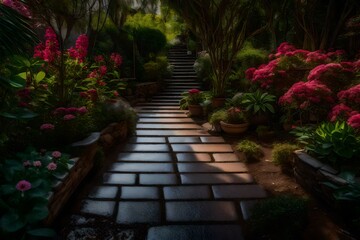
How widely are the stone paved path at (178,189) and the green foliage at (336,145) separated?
69 centimetres

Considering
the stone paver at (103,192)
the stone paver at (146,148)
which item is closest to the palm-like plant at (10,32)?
the stone paver at (103,192)

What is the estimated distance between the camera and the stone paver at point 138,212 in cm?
239

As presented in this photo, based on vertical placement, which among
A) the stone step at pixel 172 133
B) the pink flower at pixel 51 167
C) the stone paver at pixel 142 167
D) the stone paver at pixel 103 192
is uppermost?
the pink flower at pixel 51 167

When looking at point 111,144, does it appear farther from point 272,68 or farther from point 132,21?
point 132,21

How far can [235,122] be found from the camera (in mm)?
5020

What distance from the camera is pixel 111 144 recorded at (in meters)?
4.28

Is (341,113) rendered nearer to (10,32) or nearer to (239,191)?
(239,191)

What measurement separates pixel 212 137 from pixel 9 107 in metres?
3.21

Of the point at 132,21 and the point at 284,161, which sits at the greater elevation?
the point at 132,21

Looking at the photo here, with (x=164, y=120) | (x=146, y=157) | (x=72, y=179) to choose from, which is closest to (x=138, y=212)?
(x=72, y=179)

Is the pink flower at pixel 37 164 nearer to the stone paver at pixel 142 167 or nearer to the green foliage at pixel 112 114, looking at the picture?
the stone paver at pixel 142 167

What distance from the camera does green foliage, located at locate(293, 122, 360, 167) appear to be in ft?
8.56

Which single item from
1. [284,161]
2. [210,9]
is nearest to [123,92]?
[210,9]

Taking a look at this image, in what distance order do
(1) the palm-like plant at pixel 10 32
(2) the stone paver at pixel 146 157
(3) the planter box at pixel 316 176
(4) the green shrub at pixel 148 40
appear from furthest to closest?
(4) the green shrub at pixel 148 40, (2) the stone paver at pixel 146 157, (3) the planter box at pixel 316 176, (1) the palm-like plant at pixel 10 32
